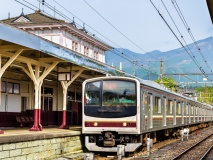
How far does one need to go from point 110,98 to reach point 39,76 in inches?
260

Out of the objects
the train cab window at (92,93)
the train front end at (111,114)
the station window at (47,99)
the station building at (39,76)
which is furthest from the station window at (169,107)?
the train cab window at (92,93)

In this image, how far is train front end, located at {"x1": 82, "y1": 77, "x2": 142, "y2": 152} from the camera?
14.9m

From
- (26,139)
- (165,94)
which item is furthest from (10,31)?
(165,94)

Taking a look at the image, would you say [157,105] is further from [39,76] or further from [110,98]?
[39,76]

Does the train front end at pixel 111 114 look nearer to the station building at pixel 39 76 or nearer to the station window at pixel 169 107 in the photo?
the station building at pixel 39 76

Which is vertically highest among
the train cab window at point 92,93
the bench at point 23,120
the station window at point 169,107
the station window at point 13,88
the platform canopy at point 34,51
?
the platform canopy at point 34,51

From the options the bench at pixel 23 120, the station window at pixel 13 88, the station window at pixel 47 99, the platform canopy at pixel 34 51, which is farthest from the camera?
the station window at pixel 47 99

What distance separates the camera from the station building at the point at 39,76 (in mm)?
12828

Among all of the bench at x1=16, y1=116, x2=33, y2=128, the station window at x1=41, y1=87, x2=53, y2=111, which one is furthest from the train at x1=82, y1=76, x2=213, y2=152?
the station window at x1=41, y1=87, x2=53, y2=111

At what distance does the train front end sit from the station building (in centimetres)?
156

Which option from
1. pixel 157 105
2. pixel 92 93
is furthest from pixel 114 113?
pixel 157 105

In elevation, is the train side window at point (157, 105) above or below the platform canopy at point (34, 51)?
below

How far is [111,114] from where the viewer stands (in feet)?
49.5

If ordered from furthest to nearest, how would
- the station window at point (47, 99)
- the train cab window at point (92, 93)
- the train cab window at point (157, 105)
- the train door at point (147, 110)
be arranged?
the station window at point (47, 99), the train cab window at point (157, 105), the train door at point (147, 110), the train cab window at point (92, 93)
